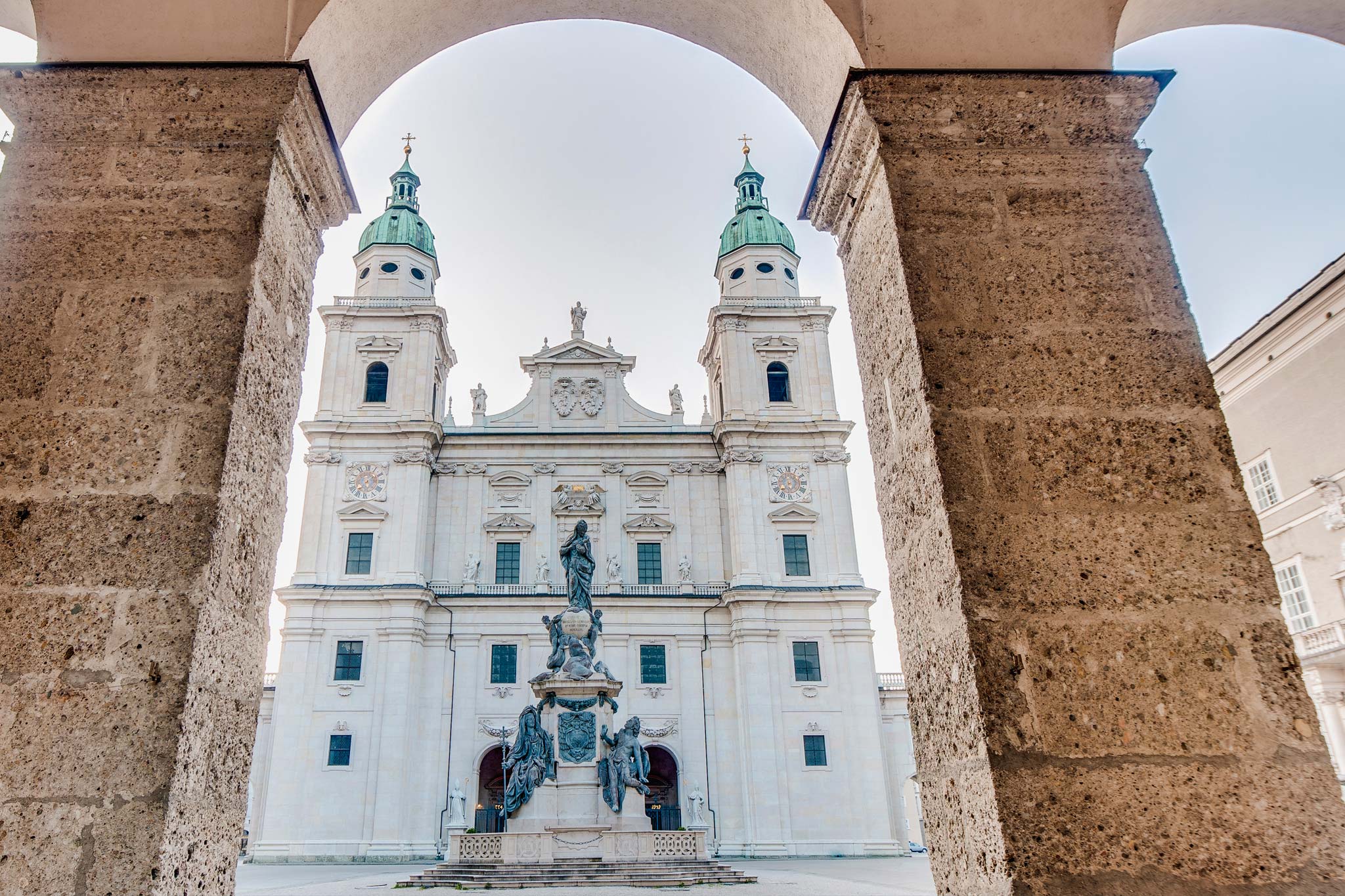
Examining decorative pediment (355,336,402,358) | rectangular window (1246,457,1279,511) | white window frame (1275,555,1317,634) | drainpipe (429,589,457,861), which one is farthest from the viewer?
decorative pediment (355,336,402,358)

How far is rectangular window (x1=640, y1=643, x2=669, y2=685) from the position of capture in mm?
24000

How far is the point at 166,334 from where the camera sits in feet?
8.46

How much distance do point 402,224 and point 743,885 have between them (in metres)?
24.4

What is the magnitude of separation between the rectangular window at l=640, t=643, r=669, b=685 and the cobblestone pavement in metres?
5.04

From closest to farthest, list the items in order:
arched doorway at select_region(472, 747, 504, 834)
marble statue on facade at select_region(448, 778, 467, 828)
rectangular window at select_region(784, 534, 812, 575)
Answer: marble statue on facade at select_region(448, 778, 467, 828) < arched doorway at select_region(472, 747, 504, 834) < rectangular window at select_region(784, 534, 812, 575)

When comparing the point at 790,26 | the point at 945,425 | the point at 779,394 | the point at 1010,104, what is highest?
the point at 779,394

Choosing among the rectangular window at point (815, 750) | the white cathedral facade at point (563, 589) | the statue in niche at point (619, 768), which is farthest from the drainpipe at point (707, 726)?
the statue in niche at point (619, 768)

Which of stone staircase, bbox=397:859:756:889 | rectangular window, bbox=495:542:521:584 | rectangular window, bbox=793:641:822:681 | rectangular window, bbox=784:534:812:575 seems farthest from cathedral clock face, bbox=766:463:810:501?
stone staircase, bbox=397:859:756:889

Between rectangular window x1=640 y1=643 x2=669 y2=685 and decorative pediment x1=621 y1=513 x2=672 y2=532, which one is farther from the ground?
decorative pediment x1=621 y1=513 x2=672 y2=532

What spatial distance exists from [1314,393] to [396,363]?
73.5ft

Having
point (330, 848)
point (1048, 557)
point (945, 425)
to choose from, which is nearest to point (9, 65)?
point (945, 425)

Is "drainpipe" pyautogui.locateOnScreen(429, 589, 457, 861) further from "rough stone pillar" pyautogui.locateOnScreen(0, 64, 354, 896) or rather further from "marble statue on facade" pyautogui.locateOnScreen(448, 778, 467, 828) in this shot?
"rough stone pillar" pyautogui.locateOnScreen(0, 64, 354, 896)

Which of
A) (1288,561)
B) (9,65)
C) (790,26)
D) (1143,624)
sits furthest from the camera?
(1288,561)

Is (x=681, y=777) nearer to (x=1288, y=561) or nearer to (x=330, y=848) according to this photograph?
(x=330, y=848)
